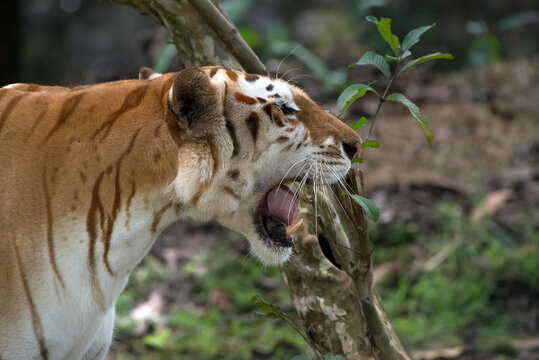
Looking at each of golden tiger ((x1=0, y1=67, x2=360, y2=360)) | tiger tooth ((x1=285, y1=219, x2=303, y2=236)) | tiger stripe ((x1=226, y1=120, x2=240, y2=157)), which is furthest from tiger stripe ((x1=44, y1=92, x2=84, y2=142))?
tiger tooth ((x1=285, y1=219, x2=303, y2=236))

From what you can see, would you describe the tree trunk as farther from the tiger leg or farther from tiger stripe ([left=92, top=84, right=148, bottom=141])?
the tiger leg

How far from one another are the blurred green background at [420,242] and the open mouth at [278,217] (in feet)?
→ 1.04

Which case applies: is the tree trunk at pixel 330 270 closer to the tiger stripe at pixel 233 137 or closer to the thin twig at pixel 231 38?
the thin twig at pixel 231 38

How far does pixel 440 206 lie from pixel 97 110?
3864mm

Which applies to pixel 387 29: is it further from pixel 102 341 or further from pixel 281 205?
pixel 102 341

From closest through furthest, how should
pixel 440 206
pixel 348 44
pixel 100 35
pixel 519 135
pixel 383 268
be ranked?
pixel 383 268
pixel 440 206
pixel 519 135
pixel 348 44
pixel 100 35

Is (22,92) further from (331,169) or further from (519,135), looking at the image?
(519,135)

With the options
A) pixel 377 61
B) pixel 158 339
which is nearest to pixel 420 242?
pixel 158 339

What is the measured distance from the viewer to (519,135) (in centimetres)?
656

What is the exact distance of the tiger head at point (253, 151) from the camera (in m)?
2.33

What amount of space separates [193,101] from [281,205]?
593 millimetres

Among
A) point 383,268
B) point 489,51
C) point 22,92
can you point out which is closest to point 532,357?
point 383,268

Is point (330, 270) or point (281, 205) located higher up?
point (281, 205)

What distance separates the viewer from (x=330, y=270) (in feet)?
8.87
